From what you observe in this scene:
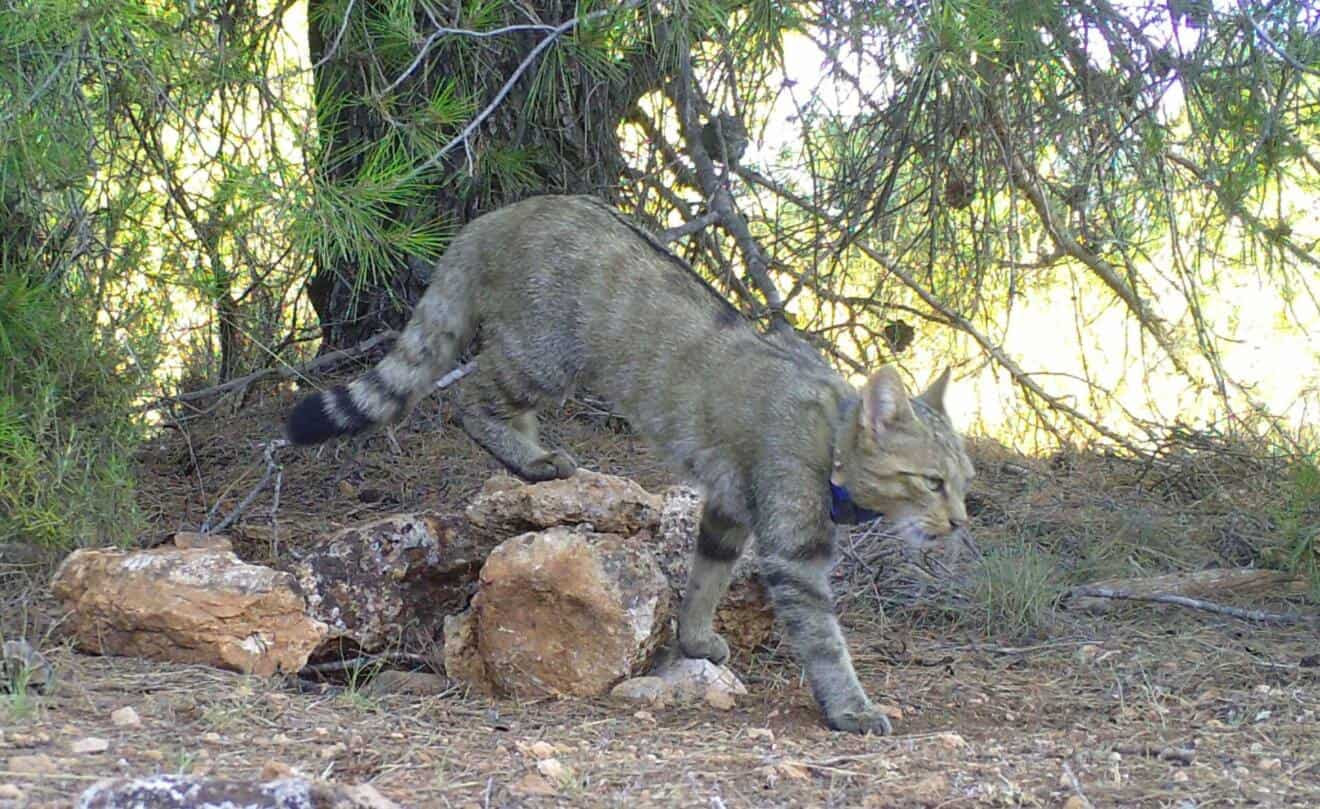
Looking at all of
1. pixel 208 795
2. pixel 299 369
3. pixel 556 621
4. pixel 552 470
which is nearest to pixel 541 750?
pixel 556 621

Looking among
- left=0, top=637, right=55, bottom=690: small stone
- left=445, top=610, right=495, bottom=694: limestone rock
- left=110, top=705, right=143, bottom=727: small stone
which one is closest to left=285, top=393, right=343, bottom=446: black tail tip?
left=445, top=610, right=495, bottom=694: limestone rock

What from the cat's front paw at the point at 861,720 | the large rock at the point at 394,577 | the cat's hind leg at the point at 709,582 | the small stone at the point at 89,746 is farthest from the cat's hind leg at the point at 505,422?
the small stone at the point at 89,746

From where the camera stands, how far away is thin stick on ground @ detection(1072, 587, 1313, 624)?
4961 millimetres

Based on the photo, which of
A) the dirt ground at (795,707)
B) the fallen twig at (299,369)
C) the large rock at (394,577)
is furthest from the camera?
the fallen twig at (299,369)

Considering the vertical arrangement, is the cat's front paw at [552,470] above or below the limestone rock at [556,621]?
above

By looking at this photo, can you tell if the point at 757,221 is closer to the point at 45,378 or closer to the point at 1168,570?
the point at 1168,570

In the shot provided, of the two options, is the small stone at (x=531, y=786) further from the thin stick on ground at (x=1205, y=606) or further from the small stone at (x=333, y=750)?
the thin stick on ground at (x=1205, y=606)

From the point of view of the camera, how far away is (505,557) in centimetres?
418

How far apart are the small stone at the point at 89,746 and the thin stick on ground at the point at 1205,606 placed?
3.48 meters

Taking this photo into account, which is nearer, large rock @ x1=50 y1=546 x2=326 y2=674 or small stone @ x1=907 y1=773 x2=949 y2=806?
small stone @ x1=907 y1=773 x2=949 y2=806

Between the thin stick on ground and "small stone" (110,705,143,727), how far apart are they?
132 inches

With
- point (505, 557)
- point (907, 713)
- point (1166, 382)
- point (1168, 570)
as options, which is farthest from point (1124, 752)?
point (1166, 382)

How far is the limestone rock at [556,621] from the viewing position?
163 inches

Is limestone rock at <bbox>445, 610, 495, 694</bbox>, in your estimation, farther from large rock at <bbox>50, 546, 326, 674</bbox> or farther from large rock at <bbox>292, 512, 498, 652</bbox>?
large rock at <bbox>50, 546, 326, 674</bbox>
